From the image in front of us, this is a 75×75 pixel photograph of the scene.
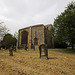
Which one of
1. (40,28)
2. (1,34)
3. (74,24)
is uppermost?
(40,28)

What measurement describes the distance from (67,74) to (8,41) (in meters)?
25.0

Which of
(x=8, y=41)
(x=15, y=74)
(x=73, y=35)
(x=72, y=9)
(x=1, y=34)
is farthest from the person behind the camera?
(x=8, y=41)

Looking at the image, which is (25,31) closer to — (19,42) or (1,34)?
(19,42)

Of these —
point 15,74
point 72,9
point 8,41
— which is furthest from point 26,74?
point 8,41

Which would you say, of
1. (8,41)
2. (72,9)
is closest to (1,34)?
(8,41)

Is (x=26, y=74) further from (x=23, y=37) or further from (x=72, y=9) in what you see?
(x=23, y=37)

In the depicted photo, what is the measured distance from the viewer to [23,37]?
34281mm

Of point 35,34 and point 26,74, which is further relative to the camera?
point 35,34

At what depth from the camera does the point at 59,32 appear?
17.5 metres

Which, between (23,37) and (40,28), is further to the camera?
(23,37)

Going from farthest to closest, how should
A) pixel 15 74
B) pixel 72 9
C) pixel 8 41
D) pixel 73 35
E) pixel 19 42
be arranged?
pixel 19 42 < pixel 8 41 < pixel 72 9 < pixel 73 35 < pixel 15 74

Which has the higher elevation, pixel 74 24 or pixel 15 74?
pixel 74 24

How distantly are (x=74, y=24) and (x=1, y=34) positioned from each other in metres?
20.2

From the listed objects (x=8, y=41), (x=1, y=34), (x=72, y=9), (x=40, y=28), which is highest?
(x=72, y=9)
